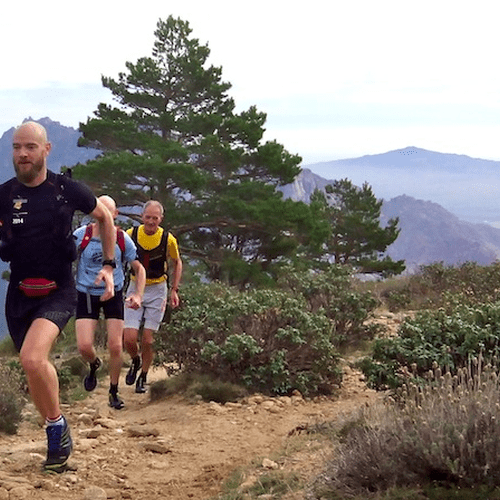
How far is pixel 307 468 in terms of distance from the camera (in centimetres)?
397

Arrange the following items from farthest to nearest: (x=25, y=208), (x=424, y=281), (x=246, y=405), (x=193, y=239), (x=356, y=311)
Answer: (x=193, y=239) → (x=424, y=281) → (x=356, y=311) → (x=246, y=405) → (x=25, y=208)

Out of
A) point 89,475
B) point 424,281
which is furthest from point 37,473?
point 424,281

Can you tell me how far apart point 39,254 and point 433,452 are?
2.34 m

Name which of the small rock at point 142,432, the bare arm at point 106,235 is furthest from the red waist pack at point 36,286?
the small rock at point 142,432

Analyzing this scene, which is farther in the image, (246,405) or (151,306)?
(151,306)

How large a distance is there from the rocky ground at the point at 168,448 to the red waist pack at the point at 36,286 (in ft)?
3.56

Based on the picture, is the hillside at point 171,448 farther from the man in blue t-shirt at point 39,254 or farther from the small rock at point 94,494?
the man in blue t-shirt at point 39,254

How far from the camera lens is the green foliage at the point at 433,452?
9.78 feet

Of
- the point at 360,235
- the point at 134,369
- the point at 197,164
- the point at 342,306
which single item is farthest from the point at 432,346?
the point at 360,235

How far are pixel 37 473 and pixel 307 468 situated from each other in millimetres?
1629

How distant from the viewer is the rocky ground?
3.90 meters

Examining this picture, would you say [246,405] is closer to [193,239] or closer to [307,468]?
[307,468]

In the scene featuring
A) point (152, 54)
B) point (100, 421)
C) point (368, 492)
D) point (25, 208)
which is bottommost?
point (100, 421)

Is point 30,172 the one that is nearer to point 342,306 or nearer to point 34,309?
point 34,309
